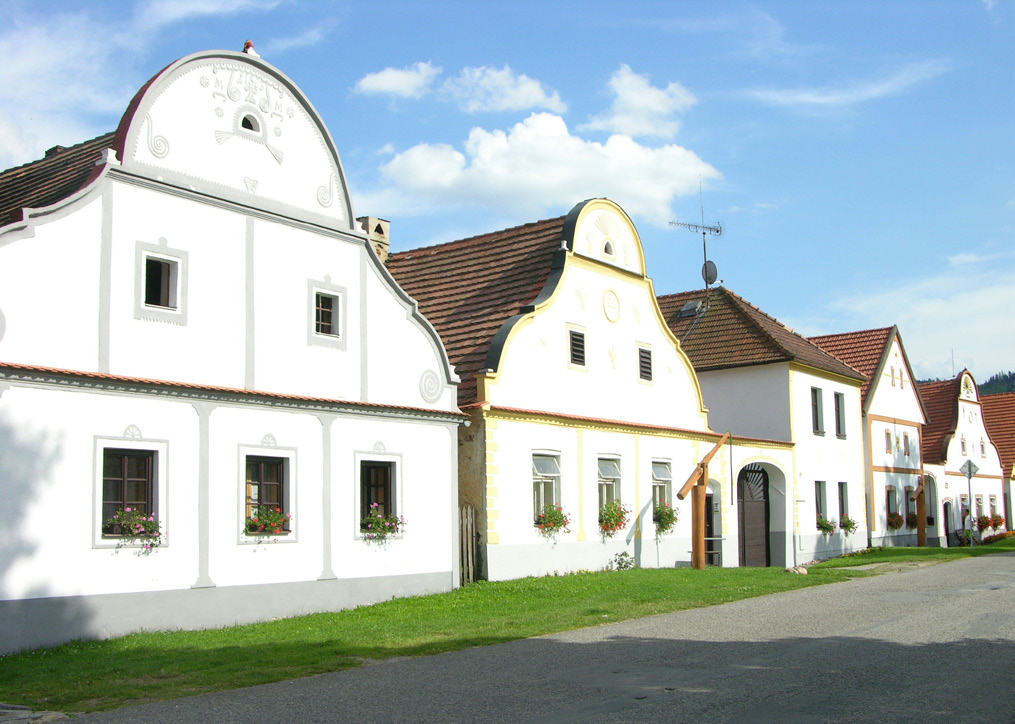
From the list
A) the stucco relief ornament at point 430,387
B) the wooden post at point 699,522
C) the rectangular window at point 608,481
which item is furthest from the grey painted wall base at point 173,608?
the wooden post at point 699,522

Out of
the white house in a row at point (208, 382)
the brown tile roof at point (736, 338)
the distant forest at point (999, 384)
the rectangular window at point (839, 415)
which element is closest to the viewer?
the white house in a row at point (208, 382)

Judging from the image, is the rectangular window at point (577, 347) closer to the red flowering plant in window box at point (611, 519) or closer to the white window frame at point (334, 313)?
the red flowering plant in window box at point (611, 519)

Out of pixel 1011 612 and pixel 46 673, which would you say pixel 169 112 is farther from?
pixel 1011 612

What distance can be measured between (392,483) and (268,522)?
310 centimetres

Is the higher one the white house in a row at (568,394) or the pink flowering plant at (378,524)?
the white house in a row at (568,394)

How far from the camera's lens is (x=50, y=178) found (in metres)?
17.9

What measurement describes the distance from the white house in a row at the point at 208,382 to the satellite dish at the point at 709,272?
18.4m

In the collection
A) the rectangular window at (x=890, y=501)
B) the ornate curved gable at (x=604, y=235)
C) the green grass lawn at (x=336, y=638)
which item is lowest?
the green grass lawn at (x=336, y=638)

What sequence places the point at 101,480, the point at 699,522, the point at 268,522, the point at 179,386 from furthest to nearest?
the point at 699,522, the point at 268,522, the point at 179,386, the point at 101,480

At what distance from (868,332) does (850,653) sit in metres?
32.1

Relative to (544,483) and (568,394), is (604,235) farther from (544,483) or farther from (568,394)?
(544,483)

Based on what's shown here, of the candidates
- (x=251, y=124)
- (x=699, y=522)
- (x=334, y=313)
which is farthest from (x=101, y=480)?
(x=699, y=522)

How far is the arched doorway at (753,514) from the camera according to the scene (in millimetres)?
30750

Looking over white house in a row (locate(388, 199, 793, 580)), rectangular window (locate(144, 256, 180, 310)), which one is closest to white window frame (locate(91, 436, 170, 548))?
rectangular window (locate(144, 256, 180, 310))
